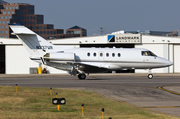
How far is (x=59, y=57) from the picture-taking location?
3127 centimetres

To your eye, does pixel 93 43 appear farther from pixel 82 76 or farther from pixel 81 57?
pixel 81 57

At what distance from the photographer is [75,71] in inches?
1249

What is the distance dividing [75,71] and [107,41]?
18.9 m

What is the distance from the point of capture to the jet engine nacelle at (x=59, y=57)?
3114 cm

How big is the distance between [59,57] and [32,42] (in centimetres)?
390

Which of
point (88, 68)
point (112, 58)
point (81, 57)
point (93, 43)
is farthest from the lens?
point (93, 43)

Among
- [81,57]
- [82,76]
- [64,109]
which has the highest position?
[81,57]

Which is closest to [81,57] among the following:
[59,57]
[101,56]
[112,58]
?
[101,56]

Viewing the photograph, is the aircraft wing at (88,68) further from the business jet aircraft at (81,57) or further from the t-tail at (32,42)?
the t-tail at (32,42)

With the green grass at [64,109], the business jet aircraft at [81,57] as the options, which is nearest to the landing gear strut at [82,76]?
the business jet aircraft at [81,57]

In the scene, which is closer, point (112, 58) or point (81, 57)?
point (81, 57)

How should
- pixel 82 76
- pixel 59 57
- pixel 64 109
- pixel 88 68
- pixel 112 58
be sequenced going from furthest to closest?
pixel 82 76
pixel 112 58
pixel 88 68
pixel 59 57
pixel 64 109

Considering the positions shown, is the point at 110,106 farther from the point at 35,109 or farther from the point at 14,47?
the point at 14,47

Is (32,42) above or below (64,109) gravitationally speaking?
above
